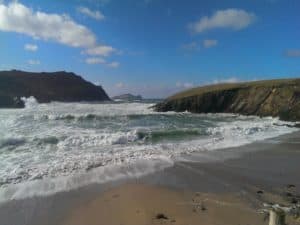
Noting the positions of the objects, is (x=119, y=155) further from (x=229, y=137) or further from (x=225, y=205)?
(x=229, y=137)

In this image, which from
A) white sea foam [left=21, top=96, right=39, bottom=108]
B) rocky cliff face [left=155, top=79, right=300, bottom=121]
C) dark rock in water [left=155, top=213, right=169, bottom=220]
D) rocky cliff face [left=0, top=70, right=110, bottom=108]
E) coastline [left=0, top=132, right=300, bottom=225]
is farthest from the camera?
rocky cliff face [left=0, top=70, right=110, bottom=108]

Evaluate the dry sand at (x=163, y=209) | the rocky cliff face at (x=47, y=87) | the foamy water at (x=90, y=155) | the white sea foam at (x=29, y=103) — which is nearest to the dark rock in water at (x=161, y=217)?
the dry sand at (x=163, y=209)

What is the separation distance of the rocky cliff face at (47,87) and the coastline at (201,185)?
9742 cm

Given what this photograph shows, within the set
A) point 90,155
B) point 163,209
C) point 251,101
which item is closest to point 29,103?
point 251,101

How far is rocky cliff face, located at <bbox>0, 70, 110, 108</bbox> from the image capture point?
12393 cm

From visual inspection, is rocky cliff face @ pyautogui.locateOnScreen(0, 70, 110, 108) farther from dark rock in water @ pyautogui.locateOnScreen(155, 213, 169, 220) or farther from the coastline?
dark rock in water @ pyautogui.locateOnScreen(155, 213, 169, 220)

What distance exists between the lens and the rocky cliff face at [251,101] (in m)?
37.2

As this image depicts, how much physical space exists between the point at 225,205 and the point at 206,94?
139ft

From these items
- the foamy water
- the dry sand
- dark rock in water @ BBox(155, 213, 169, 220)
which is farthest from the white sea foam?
dark rock in water @ BBox(155, 213, 169, 220)

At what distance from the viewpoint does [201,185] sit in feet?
32.2

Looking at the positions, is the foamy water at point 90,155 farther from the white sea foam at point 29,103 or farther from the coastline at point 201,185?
the white sea foam at point 29,103

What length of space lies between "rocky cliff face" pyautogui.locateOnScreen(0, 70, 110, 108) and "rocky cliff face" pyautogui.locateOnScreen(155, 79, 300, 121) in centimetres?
6971

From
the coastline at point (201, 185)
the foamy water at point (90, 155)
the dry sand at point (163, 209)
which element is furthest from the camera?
the foamy water at point (90, 155)

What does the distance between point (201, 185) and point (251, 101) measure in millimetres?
35763
